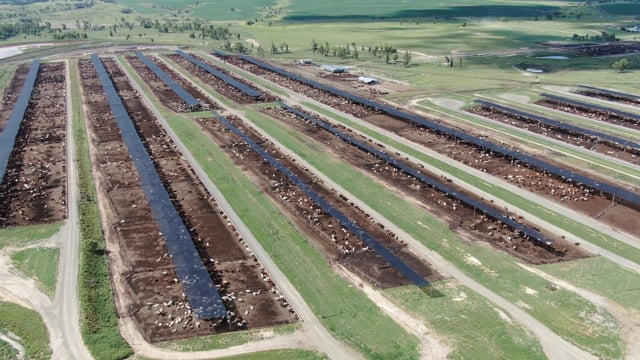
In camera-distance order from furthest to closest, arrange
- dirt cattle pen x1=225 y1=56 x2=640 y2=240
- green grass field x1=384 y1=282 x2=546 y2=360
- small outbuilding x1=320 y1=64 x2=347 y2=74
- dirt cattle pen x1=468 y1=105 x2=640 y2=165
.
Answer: small outbuilding x1=320 y1=64 x2=347 y2=74
dirt cattle pen x1=468 y1=105 x2=640 y2=165
dirt cattle pen x1=225 y1=56 x2=640 y2=240
green grass field x1=384 y1=282 x2=546 y2=360

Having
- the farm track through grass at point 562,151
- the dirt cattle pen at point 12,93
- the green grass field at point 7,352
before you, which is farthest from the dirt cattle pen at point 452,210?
the dirt cattle pen at point 12,93

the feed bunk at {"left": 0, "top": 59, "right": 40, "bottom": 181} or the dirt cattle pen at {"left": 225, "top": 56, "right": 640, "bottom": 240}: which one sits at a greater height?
the feed bunk at {"left": 0, "top": 59, "right": 40, "bottom": 181}

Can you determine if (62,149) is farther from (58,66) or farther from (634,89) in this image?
(634,89)

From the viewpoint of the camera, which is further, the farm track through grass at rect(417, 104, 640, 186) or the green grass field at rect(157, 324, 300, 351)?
the farm track through grass at rect(417, 104, 640, 186)

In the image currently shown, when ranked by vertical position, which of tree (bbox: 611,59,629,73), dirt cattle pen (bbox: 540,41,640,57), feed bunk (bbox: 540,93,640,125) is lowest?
feed bunk (bbox: 540,93,640,125)

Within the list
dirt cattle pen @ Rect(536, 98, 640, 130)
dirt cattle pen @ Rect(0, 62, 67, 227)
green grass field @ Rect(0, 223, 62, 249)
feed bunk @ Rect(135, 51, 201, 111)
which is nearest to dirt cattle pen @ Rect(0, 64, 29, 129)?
dirt cattle pen @ Rect(0, 62, 67, 227)

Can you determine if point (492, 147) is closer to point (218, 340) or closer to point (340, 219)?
point (340, 219)

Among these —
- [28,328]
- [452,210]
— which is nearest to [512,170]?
[452,210]

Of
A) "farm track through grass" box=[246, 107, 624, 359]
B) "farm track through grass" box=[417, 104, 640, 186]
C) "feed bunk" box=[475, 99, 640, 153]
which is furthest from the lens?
"feed bunk" box=[475, 99, 640, 153]

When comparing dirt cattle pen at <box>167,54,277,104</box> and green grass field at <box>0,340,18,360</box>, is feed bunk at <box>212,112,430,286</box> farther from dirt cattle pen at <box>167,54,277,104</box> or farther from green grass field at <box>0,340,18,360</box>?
green grass field at <box>0,340,18,360</box>
